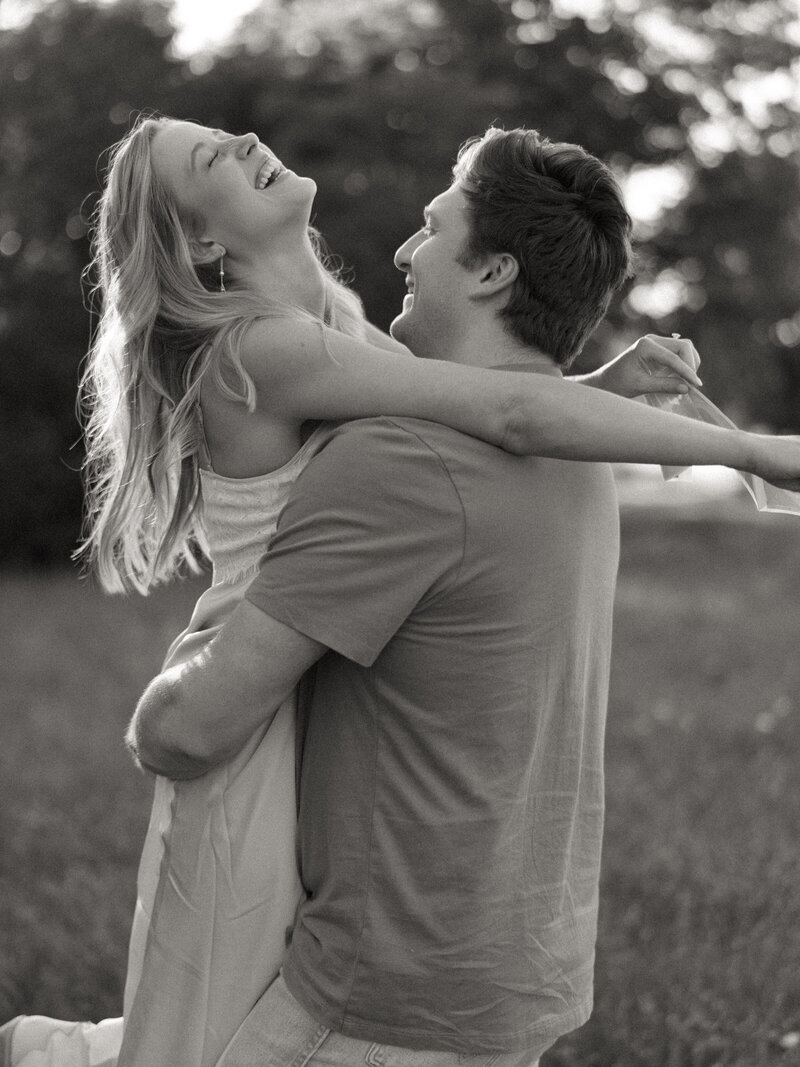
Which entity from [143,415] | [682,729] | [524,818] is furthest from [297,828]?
[682,729]

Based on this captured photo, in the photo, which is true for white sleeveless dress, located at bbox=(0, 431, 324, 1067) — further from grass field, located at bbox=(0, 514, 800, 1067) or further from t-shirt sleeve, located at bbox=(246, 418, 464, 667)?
grass field, located at bbox=(0, 514, 800, 1067)

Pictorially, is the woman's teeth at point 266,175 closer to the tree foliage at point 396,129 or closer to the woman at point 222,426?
the woman at point 222,426

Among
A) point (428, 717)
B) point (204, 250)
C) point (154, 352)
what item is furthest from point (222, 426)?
point (428, 717)

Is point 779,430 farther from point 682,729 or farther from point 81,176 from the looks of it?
point 682,729

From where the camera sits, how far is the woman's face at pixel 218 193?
8.11 feet

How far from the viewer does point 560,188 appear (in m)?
2.17

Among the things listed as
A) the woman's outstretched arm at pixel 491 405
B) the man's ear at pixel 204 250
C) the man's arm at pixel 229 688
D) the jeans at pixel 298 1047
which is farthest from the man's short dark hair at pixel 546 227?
the jeans at pixel 298 1047

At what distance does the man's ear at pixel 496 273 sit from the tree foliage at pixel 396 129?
45.7 ft

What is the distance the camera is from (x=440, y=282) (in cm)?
224

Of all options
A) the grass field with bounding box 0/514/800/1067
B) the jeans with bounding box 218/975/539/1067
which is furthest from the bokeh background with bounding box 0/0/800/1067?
the jeans with bounding box 218/975/539/1067

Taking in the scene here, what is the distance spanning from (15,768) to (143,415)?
5.23 metres

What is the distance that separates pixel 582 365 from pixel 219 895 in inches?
577

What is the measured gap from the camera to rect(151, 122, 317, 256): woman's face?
8.11 feet

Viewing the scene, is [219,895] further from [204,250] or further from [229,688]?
[204,250]
